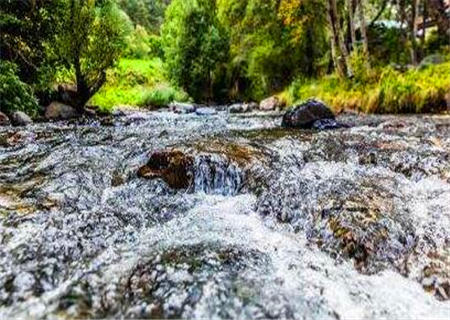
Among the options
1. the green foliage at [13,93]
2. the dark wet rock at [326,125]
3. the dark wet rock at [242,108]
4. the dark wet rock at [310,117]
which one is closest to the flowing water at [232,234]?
the dark wet rock at [326,125]

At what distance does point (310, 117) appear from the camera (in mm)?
11547

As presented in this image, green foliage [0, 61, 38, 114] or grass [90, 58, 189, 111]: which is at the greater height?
green foliage [0, 61, 38, 114]

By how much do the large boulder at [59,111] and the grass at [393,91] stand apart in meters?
9.01

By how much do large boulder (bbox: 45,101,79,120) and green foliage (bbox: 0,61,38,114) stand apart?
1960 mm

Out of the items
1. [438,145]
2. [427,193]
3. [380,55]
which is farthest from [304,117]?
[380,55]

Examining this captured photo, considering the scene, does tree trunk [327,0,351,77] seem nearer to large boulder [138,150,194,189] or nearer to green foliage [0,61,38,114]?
green foliage [0,61,38,114]

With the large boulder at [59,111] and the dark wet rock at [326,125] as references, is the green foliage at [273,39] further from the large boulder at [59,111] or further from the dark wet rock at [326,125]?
the large boulder at [59,111]

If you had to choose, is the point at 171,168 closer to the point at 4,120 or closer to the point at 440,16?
the point at 4,120

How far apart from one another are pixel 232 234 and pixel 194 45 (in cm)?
2472

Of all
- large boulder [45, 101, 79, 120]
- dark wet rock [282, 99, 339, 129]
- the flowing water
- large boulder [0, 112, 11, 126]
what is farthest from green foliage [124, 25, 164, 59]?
the flowing water

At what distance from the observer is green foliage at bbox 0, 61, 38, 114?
12547mm

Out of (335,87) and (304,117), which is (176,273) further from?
(335,87)

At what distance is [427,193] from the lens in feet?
19.1

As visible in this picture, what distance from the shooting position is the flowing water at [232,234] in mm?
3420
